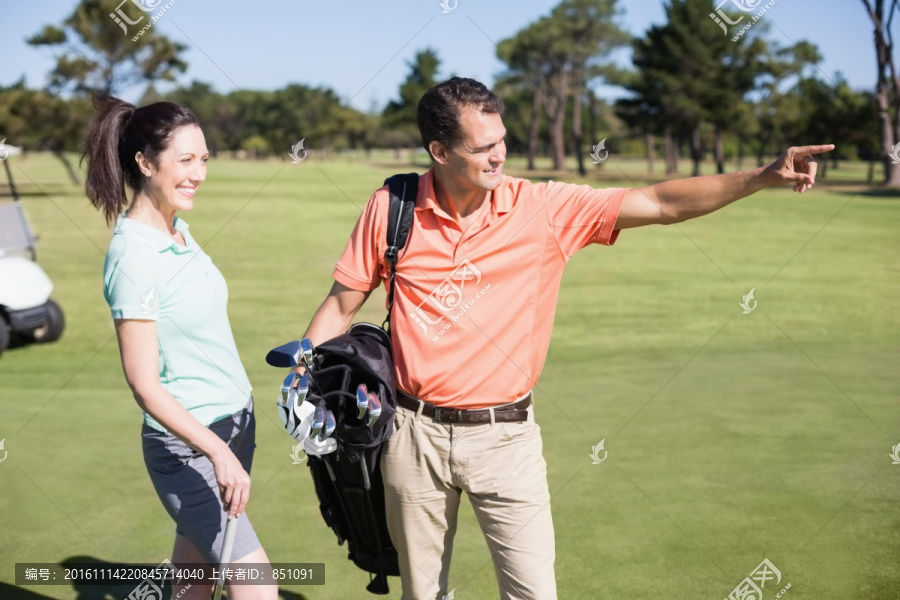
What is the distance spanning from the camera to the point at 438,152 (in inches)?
103

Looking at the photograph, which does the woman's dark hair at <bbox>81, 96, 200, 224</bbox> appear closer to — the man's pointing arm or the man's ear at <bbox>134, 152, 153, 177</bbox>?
the man's ear at <bbox>134, 152, 153, 177</bbox>

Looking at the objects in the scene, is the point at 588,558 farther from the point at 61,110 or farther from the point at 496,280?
the point at 61,110

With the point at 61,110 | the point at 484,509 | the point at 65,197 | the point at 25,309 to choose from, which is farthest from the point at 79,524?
the point at 61,110

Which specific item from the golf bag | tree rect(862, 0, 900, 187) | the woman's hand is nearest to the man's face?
the golf bag

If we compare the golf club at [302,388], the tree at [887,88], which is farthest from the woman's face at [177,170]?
the tree at [887,88]

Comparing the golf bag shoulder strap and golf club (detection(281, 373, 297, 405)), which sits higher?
the golf bag shoulder strap

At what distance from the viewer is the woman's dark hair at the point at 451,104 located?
8.42 feet

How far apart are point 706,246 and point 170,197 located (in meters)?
15.8

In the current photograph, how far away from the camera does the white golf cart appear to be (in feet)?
28.1

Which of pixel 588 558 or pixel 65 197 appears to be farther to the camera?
pixel 65 197

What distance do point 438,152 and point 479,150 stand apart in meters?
0.15

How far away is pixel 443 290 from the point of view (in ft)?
8.41

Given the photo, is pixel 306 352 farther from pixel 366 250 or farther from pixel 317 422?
pixel 366 250

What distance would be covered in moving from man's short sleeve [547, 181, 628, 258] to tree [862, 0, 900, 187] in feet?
75.1
